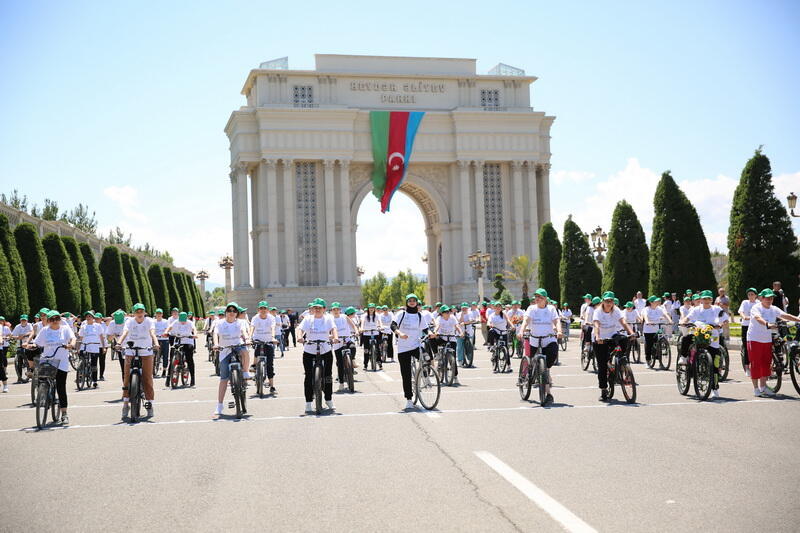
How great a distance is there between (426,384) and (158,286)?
52559mm

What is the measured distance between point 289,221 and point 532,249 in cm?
2031

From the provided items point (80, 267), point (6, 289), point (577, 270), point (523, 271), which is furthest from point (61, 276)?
point (523, 271)

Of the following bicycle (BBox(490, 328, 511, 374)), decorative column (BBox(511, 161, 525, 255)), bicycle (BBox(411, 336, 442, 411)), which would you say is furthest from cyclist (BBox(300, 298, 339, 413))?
decorative column (BBox(511, 161, 525, 255))

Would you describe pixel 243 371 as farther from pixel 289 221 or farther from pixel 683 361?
pixel 289 221

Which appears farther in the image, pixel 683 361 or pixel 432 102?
pixel 432 102

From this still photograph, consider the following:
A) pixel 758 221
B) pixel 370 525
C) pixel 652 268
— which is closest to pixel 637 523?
pixel 370 525

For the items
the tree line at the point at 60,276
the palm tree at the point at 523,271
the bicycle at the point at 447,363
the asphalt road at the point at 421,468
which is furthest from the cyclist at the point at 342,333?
the palm tree at the point at 523,271

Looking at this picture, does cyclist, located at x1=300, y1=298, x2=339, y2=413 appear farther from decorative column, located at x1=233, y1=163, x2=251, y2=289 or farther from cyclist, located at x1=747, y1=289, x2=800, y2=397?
decorative column, located at x1=233, y1=163, x2=251, y2=289

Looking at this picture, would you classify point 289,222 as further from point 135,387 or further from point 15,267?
point 135,387

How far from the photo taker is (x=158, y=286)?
6400 cm

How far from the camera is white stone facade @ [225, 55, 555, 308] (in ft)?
222

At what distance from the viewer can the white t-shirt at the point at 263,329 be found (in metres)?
18.2

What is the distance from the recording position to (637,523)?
6.59 metres

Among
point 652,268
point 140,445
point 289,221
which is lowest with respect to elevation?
point 140,445
